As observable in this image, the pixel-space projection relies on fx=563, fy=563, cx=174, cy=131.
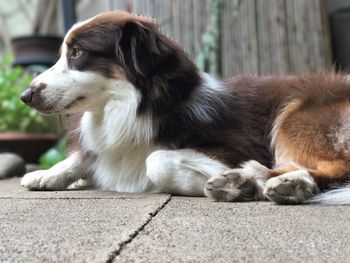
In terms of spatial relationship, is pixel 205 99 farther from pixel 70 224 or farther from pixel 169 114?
pixel 70 224

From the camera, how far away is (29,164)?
6336 mm

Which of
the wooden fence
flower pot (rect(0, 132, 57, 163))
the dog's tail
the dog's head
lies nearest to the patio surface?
the dog's tail

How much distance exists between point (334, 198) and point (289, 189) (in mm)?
200

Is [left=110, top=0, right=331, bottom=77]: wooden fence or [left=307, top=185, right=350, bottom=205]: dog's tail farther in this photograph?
[left=110, top=0, right=331, bottom=77]: wooden fence

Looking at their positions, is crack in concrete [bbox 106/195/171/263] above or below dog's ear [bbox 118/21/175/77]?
below

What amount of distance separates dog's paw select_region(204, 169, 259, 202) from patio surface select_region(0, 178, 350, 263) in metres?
0.07

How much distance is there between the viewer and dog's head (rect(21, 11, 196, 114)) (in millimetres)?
2826

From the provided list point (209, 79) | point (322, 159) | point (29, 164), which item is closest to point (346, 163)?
point (322, 159)

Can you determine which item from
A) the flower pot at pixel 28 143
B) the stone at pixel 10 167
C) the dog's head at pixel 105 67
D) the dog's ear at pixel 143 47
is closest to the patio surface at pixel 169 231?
the dog's head at pixel 105 67

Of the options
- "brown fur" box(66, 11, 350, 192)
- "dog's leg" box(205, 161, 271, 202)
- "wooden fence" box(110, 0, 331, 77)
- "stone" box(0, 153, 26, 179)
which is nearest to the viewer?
"dog's leg" box(205, 161, 271, 202)

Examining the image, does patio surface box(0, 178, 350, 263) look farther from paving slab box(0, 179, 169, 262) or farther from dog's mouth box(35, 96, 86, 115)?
dog's mouth box(35, 96, 86, 115)

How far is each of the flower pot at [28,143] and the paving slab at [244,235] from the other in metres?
4.16

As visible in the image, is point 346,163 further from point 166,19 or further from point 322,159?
point 166,19

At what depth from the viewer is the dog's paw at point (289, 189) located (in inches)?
92.0
